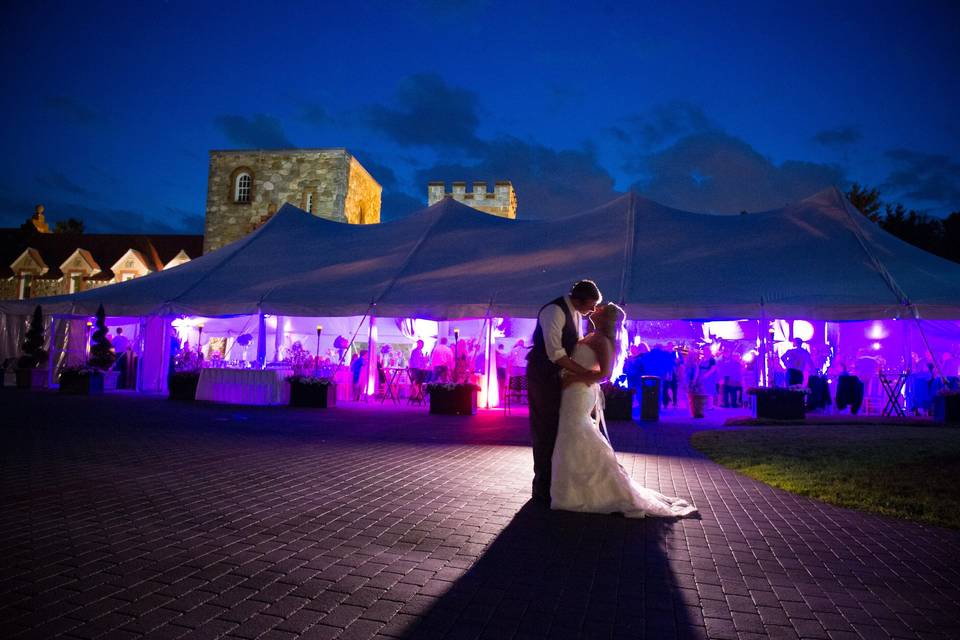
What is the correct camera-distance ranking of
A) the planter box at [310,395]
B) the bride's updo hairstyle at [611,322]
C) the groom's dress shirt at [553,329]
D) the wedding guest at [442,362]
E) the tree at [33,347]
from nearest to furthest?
the groom's dress shirt at [553,329], the bride's updo hairstyle at [611,322], the planter box at [310,395], the wedding guest at [442,362], the tree at [33,347]

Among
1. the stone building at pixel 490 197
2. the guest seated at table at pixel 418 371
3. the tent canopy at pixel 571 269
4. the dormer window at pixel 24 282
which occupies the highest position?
the stone building at pixel 490 197

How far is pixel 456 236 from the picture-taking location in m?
17.2

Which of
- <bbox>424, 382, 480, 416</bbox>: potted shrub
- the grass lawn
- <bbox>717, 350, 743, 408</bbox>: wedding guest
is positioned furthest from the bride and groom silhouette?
<bbox>717, 350, 743, 408</bbox>: wedding guest

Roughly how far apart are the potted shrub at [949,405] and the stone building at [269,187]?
1058 inches

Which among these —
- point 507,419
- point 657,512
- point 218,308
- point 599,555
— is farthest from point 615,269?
point 599,555

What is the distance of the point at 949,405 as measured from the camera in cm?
1256

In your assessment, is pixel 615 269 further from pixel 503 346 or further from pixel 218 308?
pixel 218 308

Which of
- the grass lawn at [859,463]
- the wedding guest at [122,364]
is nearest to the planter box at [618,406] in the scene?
the grass lawn at [859,463]

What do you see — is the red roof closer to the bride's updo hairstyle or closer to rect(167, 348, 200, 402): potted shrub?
rect(167, 348, 200, 402): potted shrub

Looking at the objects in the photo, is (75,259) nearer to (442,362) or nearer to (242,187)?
(242,187)

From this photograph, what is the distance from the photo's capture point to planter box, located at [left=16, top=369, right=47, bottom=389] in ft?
60.2

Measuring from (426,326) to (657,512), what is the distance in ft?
51.2

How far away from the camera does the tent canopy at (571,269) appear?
13086mm

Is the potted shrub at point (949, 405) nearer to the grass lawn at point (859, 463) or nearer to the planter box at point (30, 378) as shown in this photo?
the grass lawn at point (859, 463)
